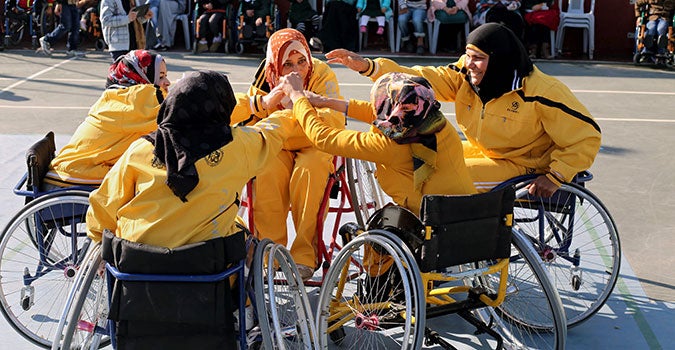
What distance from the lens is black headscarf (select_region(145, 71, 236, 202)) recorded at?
2982 millimetres

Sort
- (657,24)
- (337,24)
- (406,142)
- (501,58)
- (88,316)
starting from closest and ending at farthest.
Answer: (406,142) < (88,316) < (501,58) < (657,24) < (337,24)

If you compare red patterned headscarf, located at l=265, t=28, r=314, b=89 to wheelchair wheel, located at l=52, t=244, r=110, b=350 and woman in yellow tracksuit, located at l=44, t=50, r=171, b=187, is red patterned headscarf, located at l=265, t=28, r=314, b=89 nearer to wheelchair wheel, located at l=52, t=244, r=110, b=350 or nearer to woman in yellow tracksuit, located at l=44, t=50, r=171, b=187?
woman in yellow tracksuit, located at l=44, t=50, r=171, b=187

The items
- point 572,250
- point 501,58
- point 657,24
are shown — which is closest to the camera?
point 501,58

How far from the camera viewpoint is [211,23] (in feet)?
41.4

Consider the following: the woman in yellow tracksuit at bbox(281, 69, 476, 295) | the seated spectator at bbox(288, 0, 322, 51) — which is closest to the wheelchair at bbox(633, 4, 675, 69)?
the seated spectator at bbox(288, 0, 322, 51)

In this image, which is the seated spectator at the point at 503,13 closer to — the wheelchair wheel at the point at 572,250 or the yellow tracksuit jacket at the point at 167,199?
the wheelchair wheel at the point at 572,250

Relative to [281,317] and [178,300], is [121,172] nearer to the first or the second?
[178,300]

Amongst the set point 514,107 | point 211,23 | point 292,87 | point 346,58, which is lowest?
point 514,107

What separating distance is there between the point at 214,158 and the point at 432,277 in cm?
96

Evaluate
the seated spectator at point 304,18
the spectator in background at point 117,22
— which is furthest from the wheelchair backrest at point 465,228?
the seated spectator at point 304,18

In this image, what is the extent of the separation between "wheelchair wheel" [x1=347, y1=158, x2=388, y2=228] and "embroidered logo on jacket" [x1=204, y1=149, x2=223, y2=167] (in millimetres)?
1484

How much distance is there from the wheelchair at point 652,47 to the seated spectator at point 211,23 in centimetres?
585

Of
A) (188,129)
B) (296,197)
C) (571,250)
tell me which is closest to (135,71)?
(296,197)

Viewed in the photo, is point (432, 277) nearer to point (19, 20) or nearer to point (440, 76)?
point (440, 76)
